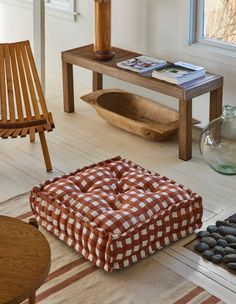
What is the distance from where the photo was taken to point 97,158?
416 centimetres

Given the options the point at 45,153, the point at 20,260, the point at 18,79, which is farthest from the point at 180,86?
the point at 20,260

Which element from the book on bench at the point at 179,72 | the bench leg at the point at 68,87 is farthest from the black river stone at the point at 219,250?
the bench leg at the point at 68,87

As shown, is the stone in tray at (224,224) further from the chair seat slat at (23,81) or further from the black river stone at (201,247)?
the chair seat slat at (23,81)

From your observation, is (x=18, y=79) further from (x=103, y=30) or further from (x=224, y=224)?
(x=224, y=224)

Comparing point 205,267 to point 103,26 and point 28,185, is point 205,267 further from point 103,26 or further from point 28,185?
A: point 103,26

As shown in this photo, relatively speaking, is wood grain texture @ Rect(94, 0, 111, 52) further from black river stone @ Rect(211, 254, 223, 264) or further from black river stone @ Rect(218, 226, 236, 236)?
black river stone @ Rect(211, 254, 223, 264)

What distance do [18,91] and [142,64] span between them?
2.81ft

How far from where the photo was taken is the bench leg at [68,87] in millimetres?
4754

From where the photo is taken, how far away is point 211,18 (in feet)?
14.1

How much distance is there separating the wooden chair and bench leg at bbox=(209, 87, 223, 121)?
3.45 feet

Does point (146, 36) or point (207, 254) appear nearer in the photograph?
point (207, 254)

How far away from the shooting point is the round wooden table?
219cm

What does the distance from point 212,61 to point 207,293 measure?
6.18 ft

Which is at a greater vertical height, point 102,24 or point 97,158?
point 102,24
